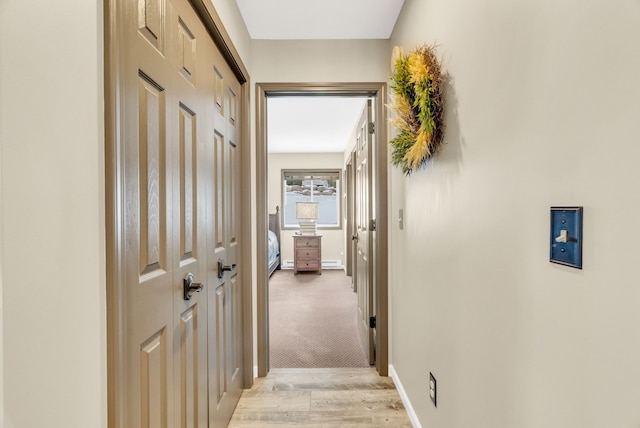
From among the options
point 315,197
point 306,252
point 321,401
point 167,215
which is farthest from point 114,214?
point 315,197

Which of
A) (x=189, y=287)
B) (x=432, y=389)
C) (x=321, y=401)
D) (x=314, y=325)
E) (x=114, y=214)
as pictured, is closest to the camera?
(x=114, y=214)

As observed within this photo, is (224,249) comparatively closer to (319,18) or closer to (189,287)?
(189,287)

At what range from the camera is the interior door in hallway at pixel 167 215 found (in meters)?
0.93

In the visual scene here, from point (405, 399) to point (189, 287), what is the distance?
4.94ft

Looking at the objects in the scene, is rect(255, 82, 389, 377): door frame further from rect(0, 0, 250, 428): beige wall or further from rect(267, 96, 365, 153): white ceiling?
rect(0, 0, 250, 428): beige wall

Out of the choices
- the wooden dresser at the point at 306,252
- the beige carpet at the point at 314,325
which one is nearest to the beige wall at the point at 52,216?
the beige carpet at the point at 314,325

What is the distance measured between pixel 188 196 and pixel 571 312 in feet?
4.05

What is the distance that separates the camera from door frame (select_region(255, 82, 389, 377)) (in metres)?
2.47

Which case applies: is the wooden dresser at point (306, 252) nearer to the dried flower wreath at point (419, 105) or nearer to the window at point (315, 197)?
the window at point (315, 197)

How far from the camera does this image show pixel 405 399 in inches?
82.7

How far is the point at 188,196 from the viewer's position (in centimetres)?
136

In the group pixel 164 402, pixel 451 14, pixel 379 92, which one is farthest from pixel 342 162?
pixel 164 402

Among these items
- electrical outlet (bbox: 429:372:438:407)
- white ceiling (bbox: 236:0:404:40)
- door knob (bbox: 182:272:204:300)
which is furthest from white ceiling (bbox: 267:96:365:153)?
electrical outlet (bbox: 429:372:438:407)

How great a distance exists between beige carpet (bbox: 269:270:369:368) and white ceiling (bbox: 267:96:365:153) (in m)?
2.13
